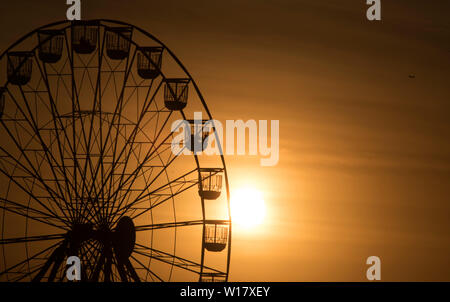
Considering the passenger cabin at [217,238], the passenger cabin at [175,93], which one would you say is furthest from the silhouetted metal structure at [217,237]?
the passenger cabin at [175,93]

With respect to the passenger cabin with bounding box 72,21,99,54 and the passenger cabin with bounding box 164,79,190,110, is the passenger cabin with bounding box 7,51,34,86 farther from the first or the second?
the passenger cabin with bounding box 164,79,190,110

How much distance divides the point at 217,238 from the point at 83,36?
8.04 m

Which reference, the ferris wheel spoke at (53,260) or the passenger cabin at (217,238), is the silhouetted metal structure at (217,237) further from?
the ferris wheel spoke at (53,260)

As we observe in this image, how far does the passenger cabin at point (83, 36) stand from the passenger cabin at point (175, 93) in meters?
2.80

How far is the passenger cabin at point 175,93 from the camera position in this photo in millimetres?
29922

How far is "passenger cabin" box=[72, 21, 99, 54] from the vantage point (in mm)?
29609

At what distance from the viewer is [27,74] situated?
30.1 meters

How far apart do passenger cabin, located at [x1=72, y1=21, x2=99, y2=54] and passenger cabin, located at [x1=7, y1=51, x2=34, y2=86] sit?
151 cm
